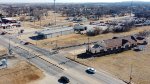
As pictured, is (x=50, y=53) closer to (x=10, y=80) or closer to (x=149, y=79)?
(x=10, y=80)

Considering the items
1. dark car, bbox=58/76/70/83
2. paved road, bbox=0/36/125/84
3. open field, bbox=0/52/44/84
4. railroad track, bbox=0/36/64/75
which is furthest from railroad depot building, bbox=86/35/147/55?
dark car, bbox=58/76/70/83

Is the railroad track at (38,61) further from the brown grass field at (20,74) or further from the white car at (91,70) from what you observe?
the white car at (91,70)

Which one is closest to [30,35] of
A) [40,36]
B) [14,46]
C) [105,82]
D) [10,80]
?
[40,36]

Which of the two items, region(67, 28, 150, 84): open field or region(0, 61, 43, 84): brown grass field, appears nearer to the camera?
region(0, 61, 43, 84): brown grass field

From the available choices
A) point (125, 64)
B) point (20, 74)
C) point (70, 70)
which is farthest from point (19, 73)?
point (125, 64)

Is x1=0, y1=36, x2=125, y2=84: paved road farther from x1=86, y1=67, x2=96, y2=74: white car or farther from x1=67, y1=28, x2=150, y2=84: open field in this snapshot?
x1=67, y1=28, x2=150, y2=84: open field

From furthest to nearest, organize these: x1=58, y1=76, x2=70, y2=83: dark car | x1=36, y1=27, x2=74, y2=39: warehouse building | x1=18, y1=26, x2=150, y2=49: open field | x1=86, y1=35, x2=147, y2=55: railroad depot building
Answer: x1=36, y1=27, x2=74, y2=39: warehouse building < x1=18, y1=26, x2=150, y2=49: open field < x1=86, y1=35, x2=147, y2=55: railroad depot building < x1=58, y1=76, x2=70, y2=83: dark car

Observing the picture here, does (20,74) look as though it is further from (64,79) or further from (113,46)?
Result: (113,46)

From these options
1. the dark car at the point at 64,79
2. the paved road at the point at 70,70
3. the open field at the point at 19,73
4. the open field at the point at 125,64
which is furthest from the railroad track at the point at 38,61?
the open field at the point at 125,64
